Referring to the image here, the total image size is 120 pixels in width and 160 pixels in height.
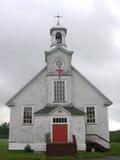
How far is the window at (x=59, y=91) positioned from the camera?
30.4 m

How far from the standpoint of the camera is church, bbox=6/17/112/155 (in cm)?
2814

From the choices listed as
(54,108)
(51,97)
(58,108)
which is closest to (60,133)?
(58,108)

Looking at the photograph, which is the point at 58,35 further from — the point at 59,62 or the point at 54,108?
the point at 54,108

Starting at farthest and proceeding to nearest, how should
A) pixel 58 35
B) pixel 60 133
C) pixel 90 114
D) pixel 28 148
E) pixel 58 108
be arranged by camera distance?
pixel 58 35 → pixel 90 114 → pixel 28 148 → pixel 58 108 → pixel 60 133

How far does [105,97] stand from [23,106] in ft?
25.6

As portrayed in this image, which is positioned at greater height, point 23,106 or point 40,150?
point 23,106

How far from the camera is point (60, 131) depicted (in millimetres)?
27859

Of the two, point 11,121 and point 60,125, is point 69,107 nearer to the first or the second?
point 60,125

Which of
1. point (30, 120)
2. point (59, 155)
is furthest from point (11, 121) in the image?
point (59, 155)

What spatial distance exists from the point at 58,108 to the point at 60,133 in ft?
7.11

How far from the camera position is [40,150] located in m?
27.9

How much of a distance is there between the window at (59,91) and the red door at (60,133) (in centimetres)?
309

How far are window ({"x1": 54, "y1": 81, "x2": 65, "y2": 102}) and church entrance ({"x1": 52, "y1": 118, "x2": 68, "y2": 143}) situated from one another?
2649mm

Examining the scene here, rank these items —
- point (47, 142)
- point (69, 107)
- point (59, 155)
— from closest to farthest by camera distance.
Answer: point (59, 155)
point (47, 142)
point (69, 107)
